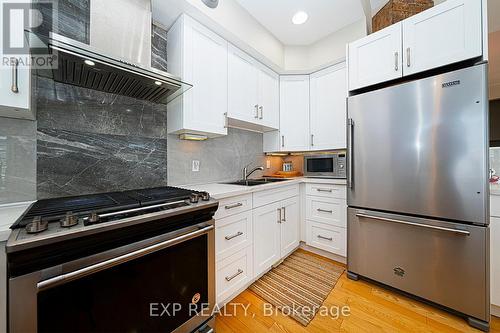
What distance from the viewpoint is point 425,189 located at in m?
1.46

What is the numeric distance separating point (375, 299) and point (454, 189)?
1063 millimetres

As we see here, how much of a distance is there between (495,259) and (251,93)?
8.04 feet

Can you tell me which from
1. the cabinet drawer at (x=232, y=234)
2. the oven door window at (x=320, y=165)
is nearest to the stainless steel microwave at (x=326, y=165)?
the oven door window at (x=320, y=165)

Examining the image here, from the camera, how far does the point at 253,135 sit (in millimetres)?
2668

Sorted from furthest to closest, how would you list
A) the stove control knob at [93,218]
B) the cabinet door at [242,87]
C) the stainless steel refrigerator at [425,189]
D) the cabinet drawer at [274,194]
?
the cabinet door at [242,87] < the cabinet drawer at [274,194] < the stainless steel refrigerator at [425,189] < the stove control knob at [93,218]

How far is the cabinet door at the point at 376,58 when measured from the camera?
1.63 m

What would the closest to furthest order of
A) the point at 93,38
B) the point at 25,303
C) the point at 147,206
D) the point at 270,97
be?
1. the point at 25,303
2. the point at 147,206
3. the point at 93,38
4. the point at 270,97

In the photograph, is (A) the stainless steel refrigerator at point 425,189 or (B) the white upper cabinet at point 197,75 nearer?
(A) the stainless steel refrigerator at point 425,189

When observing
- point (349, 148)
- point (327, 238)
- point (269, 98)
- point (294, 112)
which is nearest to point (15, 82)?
point (269, 98)

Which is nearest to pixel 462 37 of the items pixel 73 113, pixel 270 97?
Answer: pixel 270 97

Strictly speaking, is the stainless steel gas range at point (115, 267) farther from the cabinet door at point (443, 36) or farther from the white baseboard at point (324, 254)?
the cabinet door at point (443, 36)

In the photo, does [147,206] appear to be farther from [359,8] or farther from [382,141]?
[359,8]

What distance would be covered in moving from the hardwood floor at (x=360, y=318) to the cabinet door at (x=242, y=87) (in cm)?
172

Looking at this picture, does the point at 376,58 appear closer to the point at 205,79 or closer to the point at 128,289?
the point at 205,79
